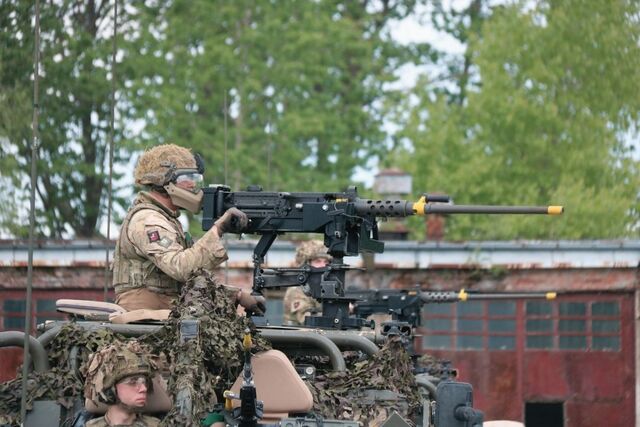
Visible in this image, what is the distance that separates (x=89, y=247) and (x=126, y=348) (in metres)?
17.3

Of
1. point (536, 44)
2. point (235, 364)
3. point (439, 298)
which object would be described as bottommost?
point (235, 364)

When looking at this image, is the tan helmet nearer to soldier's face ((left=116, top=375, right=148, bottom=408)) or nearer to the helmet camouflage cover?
the helmet camouflage cover

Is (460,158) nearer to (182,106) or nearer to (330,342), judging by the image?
(182,106)

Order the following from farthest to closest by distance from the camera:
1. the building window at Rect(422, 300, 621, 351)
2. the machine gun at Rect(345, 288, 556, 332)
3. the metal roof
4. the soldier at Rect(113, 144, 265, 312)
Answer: the building window at Rect(422, 300, 621, 351), the metal roof, the machine gun at Rect(345, 288, 556, 332), the soldier at Rect(113, 144, 265, 312)

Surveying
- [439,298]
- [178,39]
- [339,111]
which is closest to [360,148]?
[339,111]

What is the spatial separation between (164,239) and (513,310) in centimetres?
1607

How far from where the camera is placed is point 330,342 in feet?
35.4

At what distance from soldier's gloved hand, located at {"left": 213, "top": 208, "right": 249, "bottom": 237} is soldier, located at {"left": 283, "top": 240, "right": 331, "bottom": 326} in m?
7.42

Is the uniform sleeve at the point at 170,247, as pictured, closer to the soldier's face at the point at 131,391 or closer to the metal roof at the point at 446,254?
the soldier's face at the point at 131,391

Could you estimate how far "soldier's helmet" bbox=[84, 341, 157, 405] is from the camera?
31.3ft

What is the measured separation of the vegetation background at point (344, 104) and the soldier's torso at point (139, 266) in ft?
36.4

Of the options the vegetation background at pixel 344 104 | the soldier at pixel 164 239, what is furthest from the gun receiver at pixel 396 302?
the soldier at pixel 164 239

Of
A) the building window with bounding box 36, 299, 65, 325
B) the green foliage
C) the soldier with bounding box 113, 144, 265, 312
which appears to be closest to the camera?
the soldier with bounding box 113, 144, 265, 312

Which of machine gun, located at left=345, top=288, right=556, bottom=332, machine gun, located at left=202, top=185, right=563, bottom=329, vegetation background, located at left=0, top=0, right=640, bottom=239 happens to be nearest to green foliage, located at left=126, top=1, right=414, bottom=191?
vegetation background, located at left=0, top=0, right=640, bottom=239
